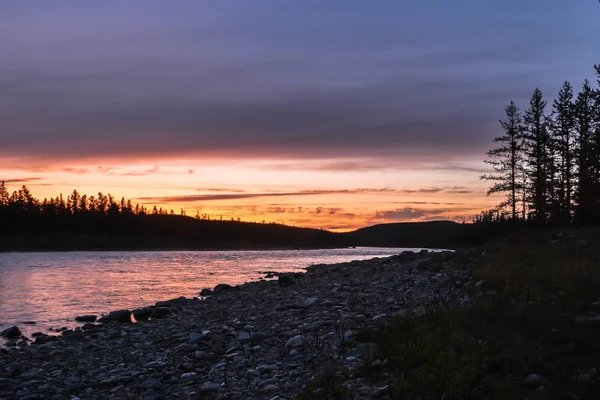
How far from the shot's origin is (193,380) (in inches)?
347

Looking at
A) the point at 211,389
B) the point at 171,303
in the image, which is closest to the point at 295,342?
the point at 211,389

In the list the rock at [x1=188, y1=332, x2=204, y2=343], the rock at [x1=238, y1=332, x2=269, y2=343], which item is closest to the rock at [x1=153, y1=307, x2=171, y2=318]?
the rock at [x1=188, y1=332, x2=204, y2=343]

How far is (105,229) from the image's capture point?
14900 centimetres

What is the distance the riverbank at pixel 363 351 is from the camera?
6586mm

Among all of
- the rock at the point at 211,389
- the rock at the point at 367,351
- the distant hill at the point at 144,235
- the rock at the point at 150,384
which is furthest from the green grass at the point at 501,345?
the distant hill at the point at 144,235

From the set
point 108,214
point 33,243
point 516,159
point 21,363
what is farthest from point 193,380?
point 108,214

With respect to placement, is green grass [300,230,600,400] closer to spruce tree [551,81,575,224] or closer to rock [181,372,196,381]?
rock [181,372,196,381]

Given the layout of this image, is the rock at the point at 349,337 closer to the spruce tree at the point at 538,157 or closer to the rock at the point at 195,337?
the rock at the point at 195,337

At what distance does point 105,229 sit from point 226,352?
149638mm

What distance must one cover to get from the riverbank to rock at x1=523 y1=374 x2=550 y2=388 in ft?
0.08

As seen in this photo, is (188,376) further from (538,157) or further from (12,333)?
(538,157)

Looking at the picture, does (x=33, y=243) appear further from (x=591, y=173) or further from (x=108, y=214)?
(x=591, y=173)

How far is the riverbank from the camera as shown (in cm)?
659

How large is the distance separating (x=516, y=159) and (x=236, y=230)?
5726 inches
